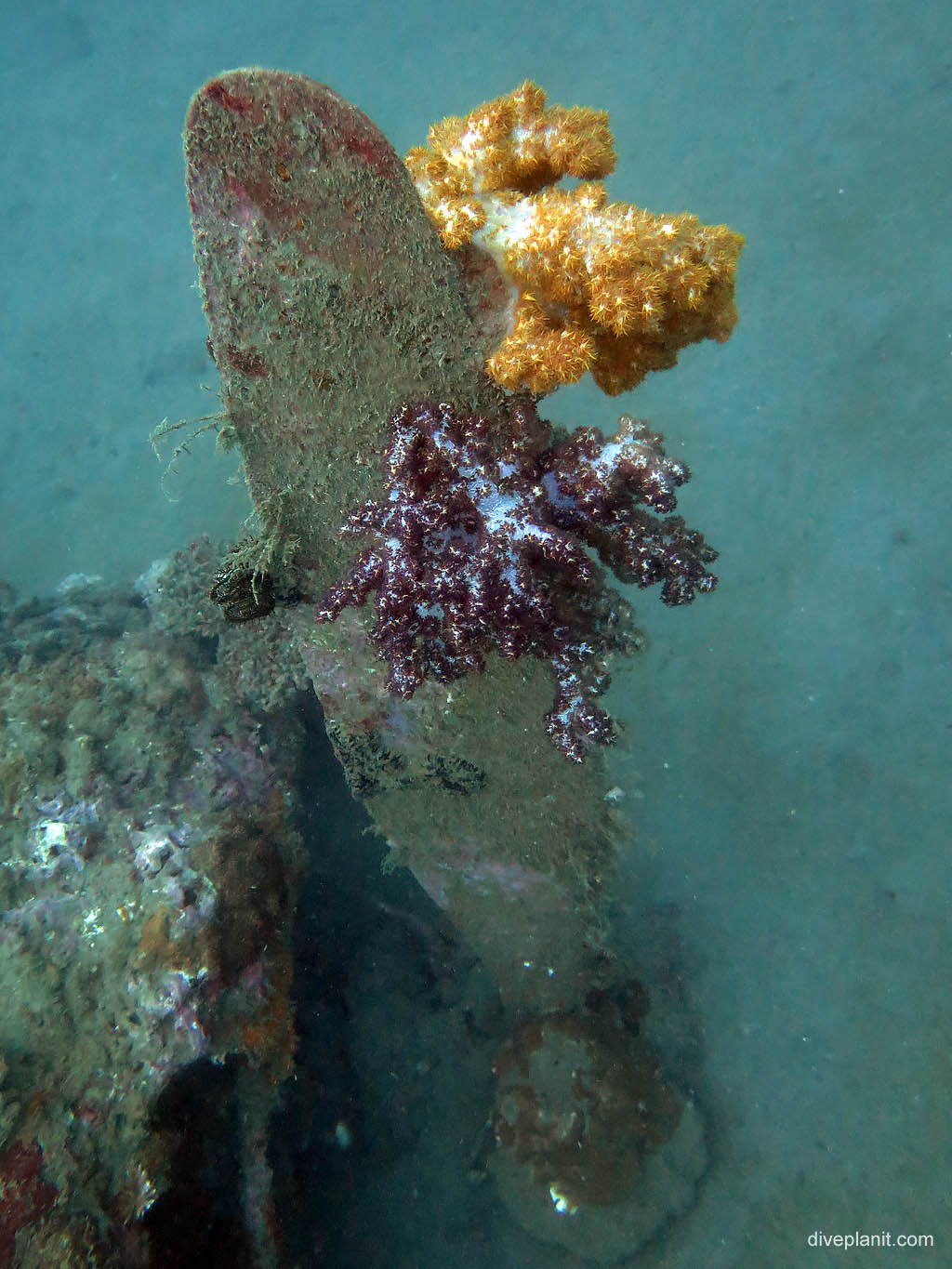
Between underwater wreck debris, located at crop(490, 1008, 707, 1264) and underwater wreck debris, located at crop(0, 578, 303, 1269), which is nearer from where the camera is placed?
underwater wreck debris, located at crop(0, 578, 303, 1269)

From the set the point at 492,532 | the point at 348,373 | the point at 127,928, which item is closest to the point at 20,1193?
the point at 127,928

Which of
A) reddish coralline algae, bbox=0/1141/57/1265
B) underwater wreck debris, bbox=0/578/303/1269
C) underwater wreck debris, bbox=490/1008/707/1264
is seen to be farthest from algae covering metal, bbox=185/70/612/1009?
reddish coralline algae, bbox=0/1141/57/1265

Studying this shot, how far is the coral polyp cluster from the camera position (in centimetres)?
304

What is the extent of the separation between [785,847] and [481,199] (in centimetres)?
673

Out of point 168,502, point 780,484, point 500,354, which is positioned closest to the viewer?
point 500,354

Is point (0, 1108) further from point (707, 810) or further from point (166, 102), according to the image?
point (166, 102)

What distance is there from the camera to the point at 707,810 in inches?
287

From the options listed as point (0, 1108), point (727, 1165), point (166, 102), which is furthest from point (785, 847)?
point (166, 102)

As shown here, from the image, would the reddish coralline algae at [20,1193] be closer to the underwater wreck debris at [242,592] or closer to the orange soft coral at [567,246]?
the underwater wreck debris at [242,592]

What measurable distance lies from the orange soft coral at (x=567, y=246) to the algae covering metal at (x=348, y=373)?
0.77 feet

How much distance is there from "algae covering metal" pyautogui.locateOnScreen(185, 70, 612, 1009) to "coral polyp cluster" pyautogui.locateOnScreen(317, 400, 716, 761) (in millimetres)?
202

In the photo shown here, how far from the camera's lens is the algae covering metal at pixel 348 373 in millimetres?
2621

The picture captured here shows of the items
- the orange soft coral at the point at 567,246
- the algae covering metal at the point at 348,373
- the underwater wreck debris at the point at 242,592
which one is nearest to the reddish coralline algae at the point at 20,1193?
the algae covering metal at the point at 348,373

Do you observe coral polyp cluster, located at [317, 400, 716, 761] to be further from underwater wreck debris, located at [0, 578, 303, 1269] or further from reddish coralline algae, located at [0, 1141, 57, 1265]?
reddish coralline algae, located at [0, 1141, 57, 1265]
